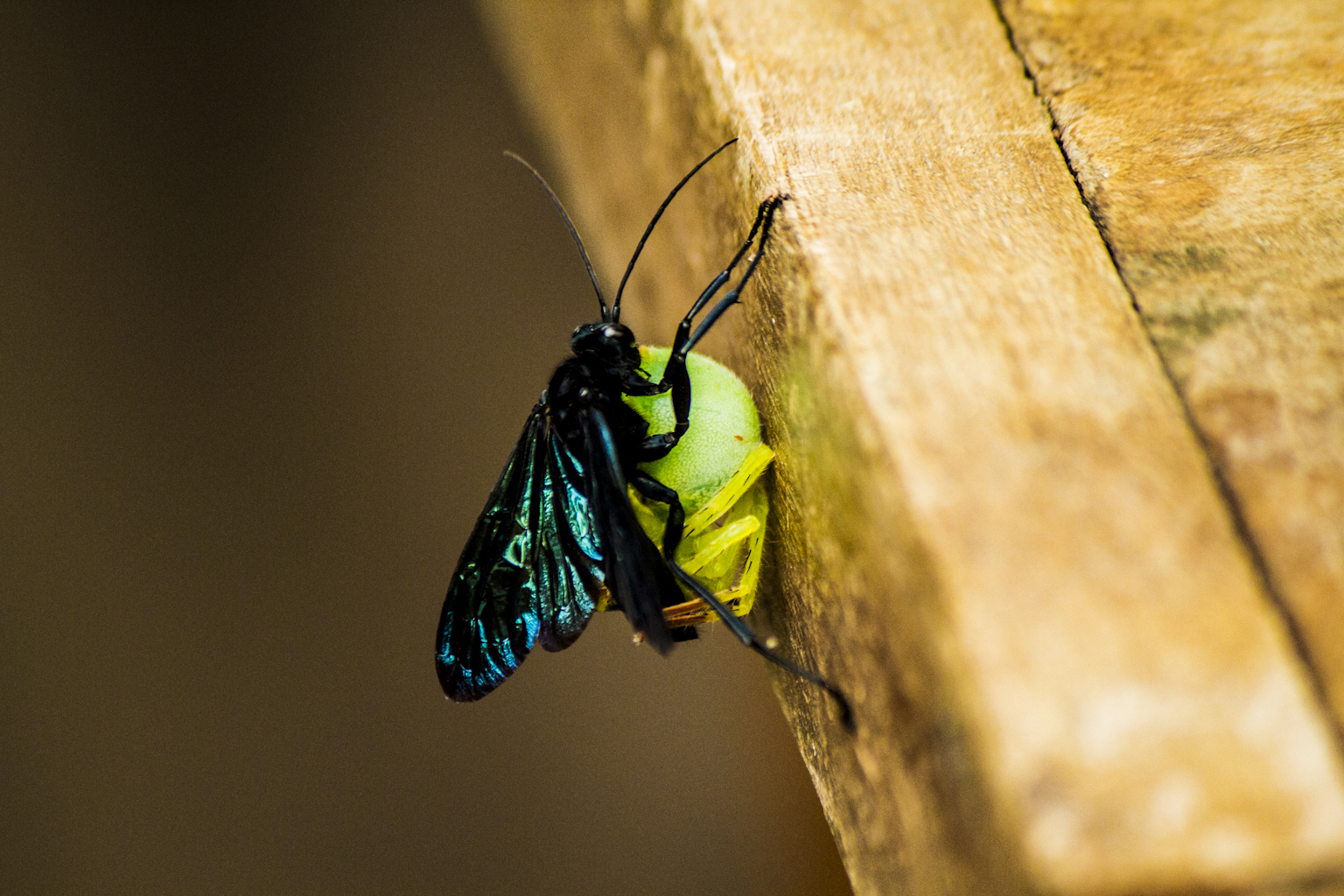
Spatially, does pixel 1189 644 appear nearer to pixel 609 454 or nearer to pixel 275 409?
pixel 609 454

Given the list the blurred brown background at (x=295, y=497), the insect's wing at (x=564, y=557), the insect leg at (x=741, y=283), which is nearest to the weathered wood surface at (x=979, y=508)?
the insect leg at (x=741, y=283)

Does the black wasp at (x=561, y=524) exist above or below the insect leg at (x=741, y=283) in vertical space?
below

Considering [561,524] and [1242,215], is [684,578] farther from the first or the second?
[1242,215]

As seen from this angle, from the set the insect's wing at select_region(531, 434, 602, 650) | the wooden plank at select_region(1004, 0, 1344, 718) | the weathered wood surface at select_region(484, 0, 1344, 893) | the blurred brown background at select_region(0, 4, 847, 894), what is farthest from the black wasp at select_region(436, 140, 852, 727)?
the blurred brown background at select_region(0, 4, 847, 894)

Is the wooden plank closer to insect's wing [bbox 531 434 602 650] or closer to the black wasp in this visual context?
the black wasp

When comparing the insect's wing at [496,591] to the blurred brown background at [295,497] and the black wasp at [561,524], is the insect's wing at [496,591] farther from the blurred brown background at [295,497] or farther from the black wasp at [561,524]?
the blurred brown background at [295,497]

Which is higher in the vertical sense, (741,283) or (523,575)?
(741,283)

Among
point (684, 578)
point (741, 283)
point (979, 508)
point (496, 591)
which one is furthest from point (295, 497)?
point (979, 508)

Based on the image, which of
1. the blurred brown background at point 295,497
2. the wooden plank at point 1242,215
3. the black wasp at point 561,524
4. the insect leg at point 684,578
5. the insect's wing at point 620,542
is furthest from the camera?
the blurred brown background at point 295,497
